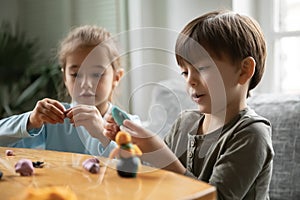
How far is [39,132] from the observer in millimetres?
1244

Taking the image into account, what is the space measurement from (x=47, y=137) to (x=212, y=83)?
0.63 meters

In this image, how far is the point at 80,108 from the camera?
3.29 feet

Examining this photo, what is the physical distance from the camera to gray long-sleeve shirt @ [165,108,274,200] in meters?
0.91

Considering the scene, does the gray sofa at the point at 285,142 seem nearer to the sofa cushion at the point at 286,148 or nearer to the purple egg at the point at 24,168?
the sofa cushion at the point at 286,148

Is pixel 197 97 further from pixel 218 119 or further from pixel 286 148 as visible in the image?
pixel 286 148

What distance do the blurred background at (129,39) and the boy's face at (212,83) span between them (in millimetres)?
56

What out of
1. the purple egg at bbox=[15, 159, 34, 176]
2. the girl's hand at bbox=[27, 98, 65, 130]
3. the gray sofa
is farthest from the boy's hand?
the gray sofa

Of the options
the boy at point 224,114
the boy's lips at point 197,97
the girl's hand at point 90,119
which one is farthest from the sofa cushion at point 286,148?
the girl's hand at point 90,119

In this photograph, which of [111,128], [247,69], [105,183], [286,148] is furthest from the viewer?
[286,148]

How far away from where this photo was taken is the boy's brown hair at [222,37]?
3.17 ft

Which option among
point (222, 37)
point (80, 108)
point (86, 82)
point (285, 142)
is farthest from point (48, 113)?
point (285, 142)

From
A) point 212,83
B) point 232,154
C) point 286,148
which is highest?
point 212,83

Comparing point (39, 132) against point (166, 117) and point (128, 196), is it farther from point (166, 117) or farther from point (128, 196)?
point (128, 196)

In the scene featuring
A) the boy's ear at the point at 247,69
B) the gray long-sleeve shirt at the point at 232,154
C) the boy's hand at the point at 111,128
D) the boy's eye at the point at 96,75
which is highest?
the boy's eye at the point at 96,75
